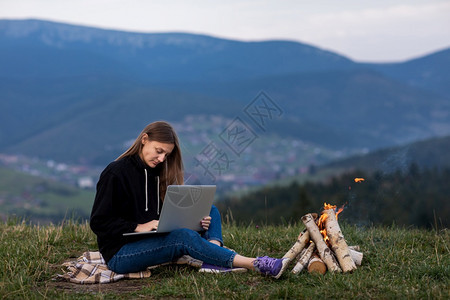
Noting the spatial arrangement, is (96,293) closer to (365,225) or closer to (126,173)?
(126,173)

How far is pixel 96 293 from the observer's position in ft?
15.8

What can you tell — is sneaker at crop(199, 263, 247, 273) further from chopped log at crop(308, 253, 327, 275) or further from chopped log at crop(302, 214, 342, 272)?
chopped log at crop(302, 214, 342, 272)

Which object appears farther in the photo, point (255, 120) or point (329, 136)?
point (329, 136)

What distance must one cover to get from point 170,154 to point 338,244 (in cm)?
190

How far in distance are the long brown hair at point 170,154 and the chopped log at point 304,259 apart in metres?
1.42

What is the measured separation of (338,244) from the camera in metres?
5.39

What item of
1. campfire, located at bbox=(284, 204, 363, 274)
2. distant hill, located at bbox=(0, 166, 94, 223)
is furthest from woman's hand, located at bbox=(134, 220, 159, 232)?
distant hill, located at bbox=(0, 166, 94, 223)

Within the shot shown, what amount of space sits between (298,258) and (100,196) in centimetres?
209

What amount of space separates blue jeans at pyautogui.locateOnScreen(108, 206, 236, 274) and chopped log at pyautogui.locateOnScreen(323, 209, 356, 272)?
3.21ft

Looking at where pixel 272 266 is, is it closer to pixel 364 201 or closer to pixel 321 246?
pixel 321 246

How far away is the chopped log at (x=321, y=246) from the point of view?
5.29m

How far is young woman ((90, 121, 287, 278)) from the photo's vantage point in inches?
204

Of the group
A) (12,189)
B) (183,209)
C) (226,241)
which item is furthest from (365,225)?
→ (12,189)

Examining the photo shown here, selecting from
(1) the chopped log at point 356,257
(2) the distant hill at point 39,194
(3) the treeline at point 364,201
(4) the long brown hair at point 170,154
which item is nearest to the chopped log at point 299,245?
(1) the chopped log at point 356,257
